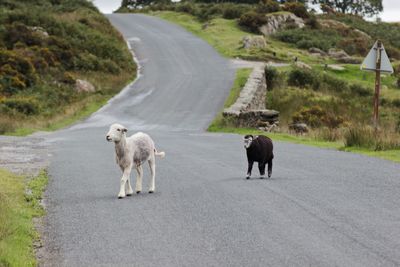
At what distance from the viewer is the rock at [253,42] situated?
189 ft

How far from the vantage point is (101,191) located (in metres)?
13.6

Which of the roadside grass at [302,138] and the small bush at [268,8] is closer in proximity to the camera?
the roadside grass at [302,138]

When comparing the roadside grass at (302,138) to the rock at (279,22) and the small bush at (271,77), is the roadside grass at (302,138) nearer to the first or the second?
the small bush at (271,77)

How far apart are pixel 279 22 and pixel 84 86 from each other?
1190 inches

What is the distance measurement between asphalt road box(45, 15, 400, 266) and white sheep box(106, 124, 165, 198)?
302mm

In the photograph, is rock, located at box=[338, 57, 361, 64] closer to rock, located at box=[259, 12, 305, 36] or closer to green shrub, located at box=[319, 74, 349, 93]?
rock, located at box=[259, 12, 305, 36]

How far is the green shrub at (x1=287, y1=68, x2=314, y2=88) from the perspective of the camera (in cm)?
4309

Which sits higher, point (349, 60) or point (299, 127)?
point (349, 60)

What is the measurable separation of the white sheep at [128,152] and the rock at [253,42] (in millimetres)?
44790

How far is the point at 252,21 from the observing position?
6844cm

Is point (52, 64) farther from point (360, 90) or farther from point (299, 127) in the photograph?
point (299, 127)

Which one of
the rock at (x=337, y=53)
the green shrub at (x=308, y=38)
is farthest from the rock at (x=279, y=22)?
the rock at (x=337, y=53)

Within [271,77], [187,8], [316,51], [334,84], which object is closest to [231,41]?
[316,51]

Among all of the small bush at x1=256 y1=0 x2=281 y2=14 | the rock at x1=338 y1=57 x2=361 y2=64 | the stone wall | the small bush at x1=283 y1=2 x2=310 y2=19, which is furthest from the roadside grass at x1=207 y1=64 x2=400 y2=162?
the small bush at x1=283 y1=2 x2=310 y2=19
